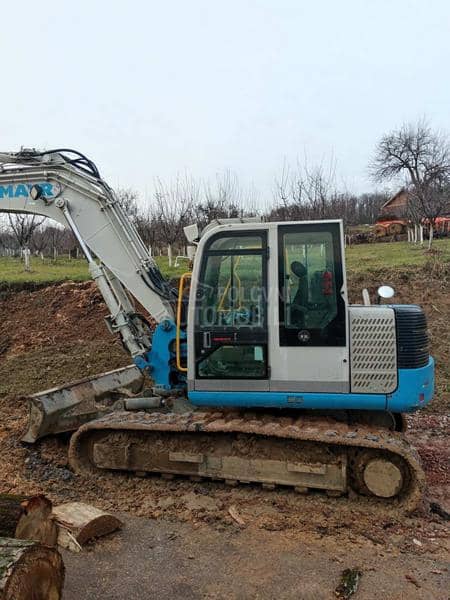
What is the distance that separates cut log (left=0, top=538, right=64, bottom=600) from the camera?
2936 millimetres

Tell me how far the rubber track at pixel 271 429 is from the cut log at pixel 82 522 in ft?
3.37

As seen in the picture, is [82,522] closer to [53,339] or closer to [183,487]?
[183,487]

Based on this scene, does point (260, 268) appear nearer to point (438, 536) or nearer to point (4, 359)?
point (438, 536)

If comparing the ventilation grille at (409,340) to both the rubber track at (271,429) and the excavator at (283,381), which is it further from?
the rubber track at (271,429)

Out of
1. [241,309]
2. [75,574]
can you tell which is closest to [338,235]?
[241,309]

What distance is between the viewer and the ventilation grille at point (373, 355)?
16.7ft

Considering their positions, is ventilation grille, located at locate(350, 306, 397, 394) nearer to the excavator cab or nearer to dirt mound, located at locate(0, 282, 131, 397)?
the excavator cab

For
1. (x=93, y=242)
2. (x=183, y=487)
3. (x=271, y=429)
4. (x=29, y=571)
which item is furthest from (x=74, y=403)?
(x=29, y=571)

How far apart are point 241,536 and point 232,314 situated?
6.69 ft

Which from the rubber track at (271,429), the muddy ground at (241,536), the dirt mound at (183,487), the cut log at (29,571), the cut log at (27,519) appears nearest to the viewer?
the cut log at (29,571)

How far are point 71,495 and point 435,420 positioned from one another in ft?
16.9

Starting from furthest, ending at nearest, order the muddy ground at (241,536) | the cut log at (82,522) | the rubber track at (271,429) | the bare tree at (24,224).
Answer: the bare tree at (24,224) → the rubber track at (271,429) → the cut log at (82,522) → the muddy ground at (241,536)

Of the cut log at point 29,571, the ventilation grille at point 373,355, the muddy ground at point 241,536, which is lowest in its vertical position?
the muddy ground at point 241,536

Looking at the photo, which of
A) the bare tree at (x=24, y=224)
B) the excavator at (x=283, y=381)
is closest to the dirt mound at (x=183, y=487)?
the excavator at (x=283, y=381)
